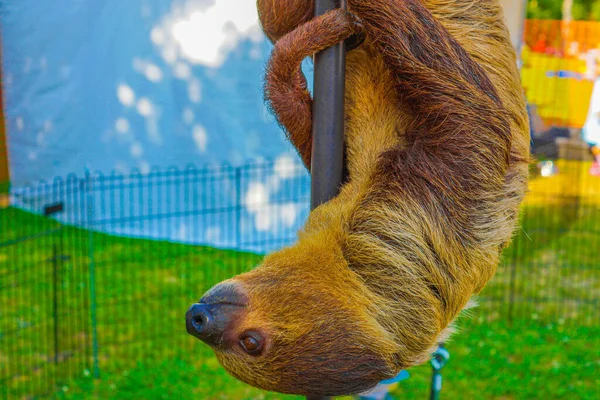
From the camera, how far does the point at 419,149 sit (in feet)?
6.19

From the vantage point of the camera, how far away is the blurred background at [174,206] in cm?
590

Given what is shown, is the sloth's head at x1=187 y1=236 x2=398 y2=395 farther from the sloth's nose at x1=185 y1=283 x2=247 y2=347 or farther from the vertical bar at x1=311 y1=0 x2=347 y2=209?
the vertical bar at x1=311 y1=0 x2=347 y2=209

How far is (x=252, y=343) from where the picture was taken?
5.35 feet

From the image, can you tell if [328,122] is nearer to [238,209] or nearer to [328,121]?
[328,121]

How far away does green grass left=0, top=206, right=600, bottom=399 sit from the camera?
5.54 metres

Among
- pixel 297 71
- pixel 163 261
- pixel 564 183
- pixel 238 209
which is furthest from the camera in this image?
pixel 564 183

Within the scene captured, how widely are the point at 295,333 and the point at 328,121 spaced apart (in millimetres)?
591

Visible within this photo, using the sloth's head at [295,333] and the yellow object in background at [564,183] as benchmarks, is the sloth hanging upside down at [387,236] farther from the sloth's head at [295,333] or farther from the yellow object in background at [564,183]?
the yellow object in background at [564,183]

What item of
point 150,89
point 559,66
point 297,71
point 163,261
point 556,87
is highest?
point 297,71

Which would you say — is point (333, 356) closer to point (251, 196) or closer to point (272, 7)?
point (272, 7)

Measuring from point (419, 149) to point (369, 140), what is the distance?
23cm

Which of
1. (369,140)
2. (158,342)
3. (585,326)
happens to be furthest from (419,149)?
(585,326)

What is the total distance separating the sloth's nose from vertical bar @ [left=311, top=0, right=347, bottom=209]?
0.40 metres

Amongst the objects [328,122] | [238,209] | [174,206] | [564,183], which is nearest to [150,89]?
[174,206]
